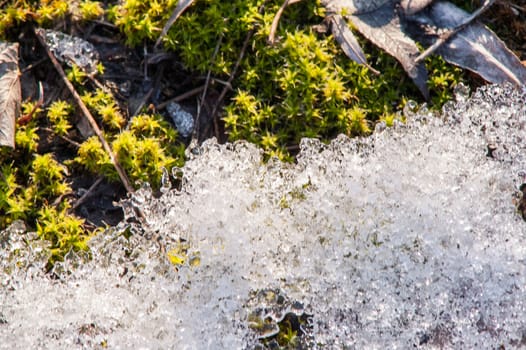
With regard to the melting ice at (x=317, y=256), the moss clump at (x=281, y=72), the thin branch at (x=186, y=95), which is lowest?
the melting ice at (x=317, y=256)

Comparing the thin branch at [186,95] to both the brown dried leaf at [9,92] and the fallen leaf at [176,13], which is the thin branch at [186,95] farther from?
the brown dried leaf at [9,92]

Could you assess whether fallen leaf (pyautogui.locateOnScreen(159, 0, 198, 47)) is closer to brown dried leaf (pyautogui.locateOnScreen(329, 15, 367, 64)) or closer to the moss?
the moss

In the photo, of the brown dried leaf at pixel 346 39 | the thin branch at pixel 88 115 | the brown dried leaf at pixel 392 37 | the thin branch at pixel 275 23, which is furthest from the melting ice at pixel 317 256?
the thin branch at pixel 275 23

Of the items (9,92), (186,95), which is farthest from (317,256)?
(9,92)

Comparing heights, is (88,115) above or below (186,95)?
below

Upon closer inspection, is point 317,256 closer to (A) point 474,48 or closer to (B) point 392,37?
(B) point 392,37

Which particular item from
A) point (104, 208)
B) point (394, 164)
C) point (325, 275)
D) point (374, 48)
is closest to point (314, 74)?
point (374, 48)

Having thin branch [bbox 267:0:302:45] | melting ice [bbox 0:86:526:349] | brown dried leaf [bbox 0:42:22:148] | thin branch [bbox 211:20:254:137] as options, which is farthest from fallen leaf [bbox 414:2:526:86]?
brown dried leaf [bbox 0:42:22:148]
